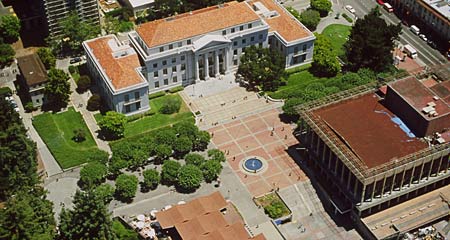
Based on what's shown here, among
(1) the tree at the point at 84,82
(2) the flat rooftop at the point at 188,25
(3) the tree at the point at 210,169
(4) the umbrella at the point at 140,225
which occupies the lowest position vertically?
(4) the umbrella at the point at 140,225

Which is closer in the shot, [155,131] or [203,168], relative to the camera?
[203,168]

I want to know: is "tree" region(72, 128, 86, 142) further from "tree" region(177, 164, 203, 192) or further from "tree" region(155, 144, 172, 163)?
"tree" region(177, 164, 203, 192)

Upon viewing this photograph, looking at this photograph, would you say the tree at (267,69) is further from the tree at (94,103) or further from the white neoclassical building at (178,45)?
the tree at (94,103)

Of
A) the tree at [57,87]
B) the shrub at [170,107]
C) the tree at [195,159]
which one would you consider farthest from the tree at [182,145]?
the tree at [57,87]

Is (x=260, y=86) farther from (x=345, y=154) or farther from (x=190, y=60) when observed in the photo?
(x=345, y=154)

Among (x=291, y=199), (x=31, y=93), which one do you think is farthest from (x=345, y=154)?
(x=31, y=93)

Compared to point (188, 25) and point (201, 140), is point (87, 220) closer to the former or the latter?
point (201, 140)
